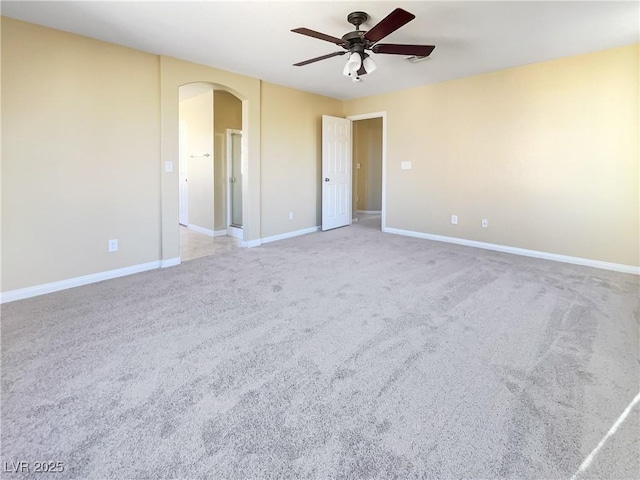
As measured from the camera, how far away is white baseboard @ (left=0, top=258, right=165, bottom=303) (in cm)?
319

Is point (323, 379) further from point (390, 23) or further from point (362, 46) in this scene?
point (362, 46)

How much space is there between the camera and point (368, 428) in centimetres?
160

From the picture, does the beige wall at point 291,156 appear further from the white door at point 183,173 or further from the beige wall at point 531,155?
the white door at point 183,173

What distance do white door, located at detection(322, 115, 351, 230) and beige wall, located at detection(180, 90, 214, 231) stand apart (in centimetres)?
205

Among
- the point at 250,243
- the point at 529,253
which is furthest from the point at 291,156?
the point at 529,253

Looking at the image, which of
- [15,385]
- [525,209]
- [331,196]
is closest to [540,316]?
[525,209]

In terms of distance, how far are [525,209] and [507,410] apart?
3.83 meters

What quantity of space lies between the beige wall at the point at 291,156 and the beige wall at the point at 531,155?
54.6 inches

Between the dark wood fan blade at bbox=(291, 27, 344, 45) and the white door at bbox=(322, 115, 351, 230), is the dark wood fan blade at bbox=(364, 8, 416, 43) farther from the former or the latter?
the white door at bbox=(322, 115, 351, 230)

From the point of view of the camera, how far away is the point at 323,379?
198 cm

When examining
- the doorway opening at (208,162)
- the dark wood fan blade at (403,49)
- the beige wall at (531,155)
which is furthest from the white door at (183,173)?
the dark wood fan blade at (403,49)

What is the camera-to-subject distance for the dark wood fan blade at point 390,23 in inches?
92.0

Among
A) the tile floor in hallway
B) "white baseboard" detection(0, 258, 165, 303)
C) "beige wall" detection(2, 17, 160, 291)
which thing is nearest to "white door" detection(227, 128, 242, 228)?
the tile floor in hallway

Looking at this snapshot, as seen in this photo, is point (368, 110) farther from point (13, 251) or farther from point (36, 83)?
point (13, 251)
